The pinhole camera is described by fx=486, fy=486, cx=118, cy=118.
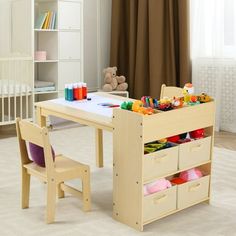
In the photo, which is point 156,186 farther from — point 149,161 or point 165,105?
point 165,105

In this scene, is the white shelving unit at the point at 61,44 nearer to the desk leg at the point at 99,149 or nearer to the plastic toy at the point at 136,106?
the desk leg at the point at 99,149

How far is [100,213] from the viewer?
9.25 feet

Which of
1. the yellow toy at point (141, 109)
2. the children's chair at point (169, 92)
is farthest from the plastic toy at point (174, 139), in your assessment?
the children's chair at point (169, 92)

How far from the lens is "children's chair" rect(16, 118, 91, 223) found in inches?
102

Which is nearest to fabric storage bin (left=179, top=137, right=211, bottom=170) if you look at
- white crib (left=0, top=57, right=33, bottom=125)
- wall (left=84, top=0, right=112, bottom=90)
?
white crib (left=0, top=57, right=33, bottom=125)

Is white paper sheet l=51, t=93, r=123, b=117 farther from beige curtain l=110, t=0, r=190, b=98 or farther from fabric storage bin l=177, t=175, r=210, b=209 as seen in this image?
beige curtain l=110, t=0, r=190, b=98

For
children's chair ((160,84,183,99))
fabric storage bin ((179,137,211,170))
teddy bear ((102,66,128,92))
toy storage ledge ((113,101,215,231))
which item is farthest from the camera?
teddy bear ((102,66,128,92))

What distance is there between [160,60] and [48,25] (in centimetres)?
128

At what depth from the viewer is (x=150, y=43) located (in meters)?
5.41

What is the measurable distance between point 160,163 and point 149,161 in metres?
0.09

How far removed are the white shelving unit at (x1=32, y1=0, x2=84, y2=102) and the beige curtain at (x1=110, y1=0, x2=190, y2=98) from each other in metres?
0.71

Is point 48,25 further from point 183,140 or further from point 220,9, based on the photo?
point 183,140

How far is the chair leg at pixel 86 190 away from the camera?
2760 millimetres

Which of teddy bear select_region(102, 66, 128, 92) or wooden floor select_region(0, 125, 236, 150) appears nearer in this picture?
wooden floor select_region(0, 125, 236, 150)
